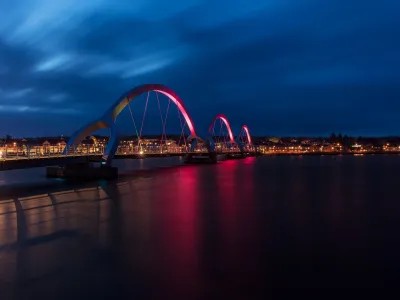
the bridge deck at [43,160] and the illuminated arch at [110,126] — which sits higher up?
the illuminated arch at [110,126]

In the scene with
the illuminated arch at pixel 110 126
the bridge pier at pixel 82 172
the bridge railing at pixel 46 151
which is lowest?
the bridge pier at pixel 82 172

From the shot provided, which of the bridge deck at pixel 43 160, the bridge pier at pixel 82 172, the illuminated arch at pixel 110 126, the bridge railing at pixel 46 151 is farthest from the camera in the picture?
the illuminated arch at pixel 110 126

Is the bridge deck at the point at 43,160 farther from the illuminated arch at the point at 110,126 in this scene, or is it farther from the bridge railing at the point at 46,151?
the illuminated arch at the point at 110,126

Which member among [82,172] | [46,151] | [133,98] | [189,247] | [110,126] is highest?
[133,98]

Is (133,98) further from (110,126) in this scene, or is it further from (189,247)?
(189,247)

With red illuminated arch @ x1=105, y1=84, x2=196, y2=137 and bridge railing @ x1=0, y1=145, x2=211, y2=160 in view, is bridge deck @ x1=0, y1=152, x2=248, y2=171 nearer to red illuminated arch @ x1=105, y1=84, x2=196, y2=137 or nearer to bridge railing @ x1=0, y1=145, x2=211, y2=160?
bridge railing @ x1=0, y1=145, x2=211, y2=160

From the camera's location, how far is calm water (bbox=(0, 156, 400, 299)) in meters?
7.78

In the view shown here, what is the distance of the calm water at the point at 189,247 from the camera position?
7781 millimetres

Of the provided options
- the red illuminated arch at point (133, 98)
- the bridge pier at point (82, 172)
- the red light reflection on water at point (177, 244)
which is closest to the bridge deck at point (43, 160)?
the bridge pier at point (82, 172)

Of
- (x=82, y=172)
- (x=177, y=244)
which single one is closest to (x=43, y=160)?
(x=82, y=172)

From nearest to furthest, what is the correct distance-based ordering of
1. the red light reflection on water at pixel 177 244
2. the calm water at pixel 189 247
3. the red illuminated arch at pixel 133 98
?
1. the calm water at pixel 189 247
2. the red light reflection on water at pixel 177 244
3. the red illuminated arch at pixel 133 98

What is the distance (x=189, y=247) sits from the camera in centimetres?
1082

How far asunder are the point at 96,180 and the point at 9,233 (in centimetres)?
2035

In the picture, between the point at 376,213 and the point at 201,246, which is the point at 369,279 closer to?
the point at 201,246
